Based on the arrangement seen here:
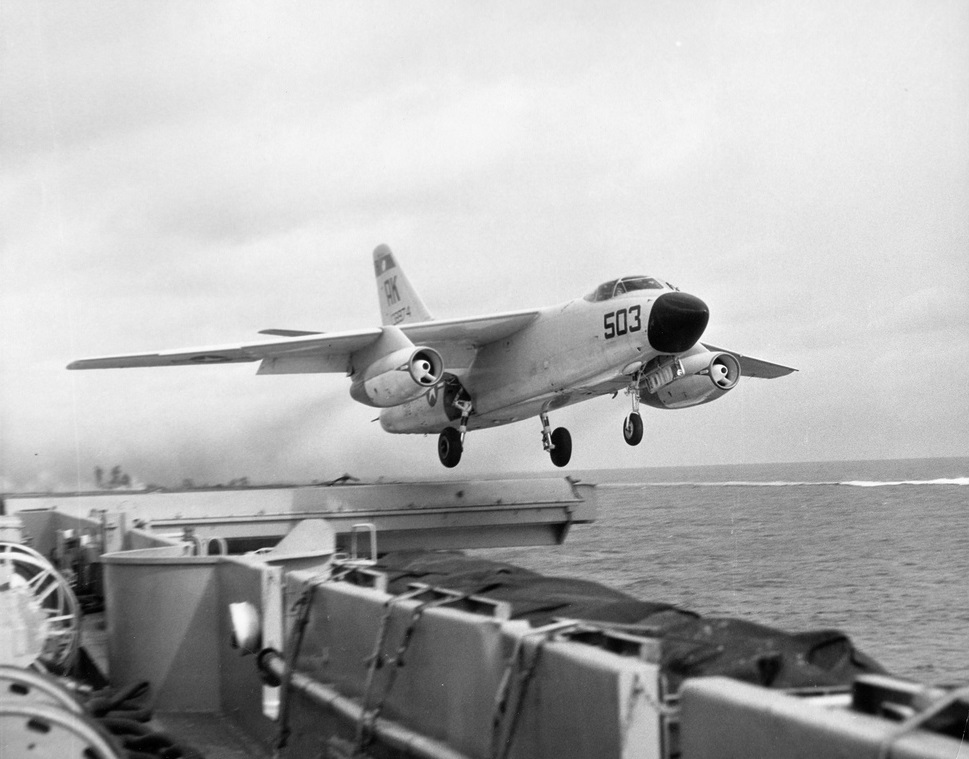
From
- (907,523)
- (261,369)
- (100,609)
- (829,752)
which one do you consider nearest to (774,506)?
(907,523)

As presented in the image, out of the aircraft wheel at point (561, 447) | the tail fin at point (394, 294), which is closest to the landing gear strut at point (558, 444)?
the aircraft wheel at point (561, 447)

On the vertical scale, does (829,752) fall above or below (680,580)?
above

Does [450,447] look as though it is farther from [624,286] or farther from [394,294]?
[394,294]

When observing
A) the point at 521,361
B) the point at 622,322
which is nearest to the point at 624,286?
the point at 622,322

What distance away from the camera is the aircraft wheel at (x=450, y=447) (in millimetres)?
27219

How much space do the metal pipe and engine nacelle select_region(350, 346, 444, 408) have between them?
Answer: 16.9 m

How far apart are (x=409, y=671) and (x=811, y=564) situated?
147 feet

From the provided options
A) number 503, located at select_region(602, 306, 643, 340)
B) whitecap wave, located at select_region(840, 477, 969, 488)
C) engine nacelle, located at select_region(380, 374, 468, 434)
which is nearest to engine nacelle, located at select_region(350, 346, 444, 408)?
engine nacelle, located at select_region(380, 374, 468, 434)

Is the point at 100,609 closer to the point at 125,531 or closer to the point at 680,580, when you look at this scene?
the point at 125,531

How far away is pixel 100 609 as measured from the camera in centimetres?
1057

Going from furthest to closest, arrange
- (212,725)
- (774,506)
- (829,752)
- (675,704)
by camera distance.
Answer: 1. (774,506)
2. (212,725)
3. (675,704)
4. (829,752)

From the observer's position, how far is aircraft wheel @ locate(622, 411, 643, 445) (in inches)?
914

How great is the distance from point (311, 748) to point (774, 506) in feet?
362

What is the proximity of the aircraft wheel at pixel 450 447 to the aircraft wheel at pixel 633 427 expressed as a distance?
5.13 meters
